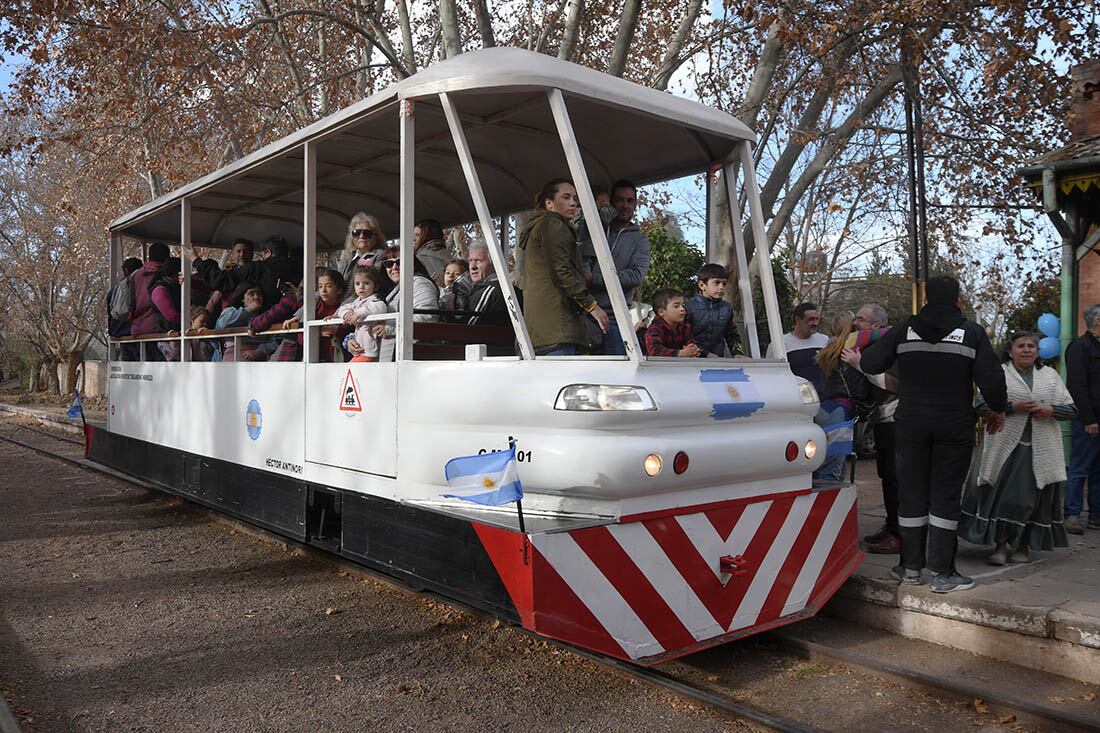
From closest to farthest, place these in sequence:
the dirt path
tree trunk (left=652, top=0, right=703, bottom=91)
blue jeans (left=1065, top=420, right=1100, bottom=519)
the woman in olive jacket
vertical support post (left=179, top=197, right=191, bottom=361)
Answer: the dirt path → the woman in olive jacket → blue jeans (left=1065, top=420, right=1100, bottom=519) → vertical support post (left=179, top=197, right=191, bottom=361) → tree trunk (left=652, top=0, right=703, bottom=91)

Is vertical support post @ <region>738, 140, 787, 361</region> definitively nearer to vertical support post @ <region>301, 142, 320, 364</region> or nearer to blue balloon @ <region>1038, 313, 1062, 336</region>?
vertical support post @ <region>301, 142, 320, 364</region>

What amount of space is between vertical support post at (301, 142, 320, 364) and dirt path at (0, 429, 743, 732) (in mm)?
1603

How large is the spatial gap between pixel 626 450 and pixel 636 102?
179cm

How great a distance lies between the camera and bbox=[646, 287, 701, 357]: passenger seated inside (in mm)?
5000

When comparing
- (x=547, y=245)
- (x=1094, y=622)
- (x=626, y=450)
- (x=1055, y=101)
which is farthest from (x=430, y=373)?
(x=1055, y=101)

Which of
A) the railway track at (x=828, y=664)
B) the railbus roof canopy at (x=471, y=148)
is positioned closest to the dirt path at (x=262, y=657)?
the railway track at (x=828, y=664)

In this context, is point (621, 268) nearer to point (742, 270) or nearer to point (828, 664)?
point (742, 270)

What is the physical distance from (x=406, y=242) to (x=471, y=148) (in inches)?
65.1

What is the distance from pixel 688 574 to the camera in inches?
164

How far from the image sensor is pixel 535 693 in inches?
164

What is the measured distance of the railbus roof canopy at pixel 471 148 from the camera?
4355 millimetres

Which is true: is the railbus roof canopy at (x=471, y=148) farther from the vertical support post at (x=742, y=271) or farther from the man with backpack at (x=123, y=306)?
the man with backpack at (x=123, y=306)

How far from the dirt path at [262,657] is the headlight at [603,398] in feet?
4.36

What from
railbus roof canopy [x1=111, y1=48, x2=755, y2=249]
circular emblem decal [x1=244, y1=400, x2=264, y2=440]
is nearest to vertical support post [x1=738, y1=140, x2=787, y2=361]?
railbus roof canopy [x1=111, y1=48, x2=755, y2=249]
